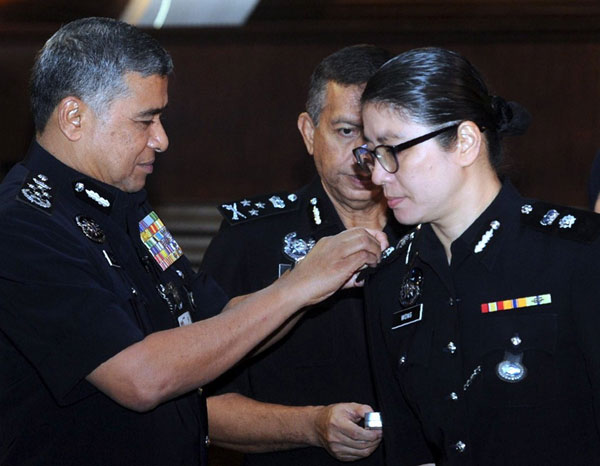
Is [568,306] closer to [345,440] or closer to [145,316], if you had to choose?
[345,440]

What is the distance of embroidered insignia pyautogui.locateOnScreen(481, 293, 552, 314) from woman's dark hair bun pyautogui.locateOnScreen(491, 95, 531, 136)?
352 mm

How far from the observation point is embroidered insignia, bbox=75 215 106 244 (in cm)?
206

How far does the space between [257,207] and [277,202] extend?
6 cm

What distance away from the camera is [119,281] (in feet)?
6.71

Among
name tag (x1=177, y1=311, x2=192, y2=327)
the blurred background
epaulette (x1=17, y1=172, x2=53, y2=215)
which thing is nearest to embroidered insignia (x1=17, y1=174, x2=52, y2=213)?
epaulette (x1=17, y1=172, x2=53, y2=215)

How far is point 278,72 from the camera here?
4.37 metres

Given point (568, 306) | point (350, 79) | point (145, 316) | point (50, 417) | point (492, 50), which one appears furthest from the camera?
point (492, 50)

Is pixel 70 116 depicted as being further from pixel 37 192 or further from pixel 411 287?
pixel 411 287

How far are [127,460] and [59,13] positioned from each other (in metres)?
2.90

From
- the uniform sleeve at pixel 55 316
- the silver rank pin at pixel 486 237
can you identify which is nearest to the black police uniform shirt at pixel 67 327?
the uniform sleeve at pixel 55 316

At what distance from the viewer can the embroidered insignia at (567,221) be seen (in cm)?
187

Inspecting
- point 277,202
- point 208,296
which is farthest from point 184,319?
point 277,202

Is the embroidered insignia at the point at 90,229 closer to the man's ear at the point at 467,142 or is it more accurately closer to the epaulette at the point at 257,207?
the epaulette at the point at 257,207

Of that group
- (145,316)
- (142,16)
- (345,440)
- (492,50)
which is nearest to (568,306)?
(345,440)
